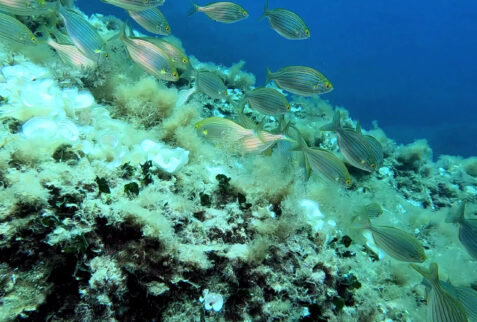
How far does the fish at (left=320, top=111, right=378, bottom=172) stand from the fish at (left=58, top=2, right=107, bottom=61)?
316 cm

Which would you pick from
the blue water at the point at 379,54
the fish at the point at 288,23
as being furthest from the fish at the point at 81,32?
the blue water at the point at 379,54

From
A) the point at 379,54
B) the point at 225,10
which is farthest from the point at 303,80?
the point at 379,54

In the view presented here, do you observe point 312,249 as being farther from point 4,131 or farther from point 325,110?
point 325,110

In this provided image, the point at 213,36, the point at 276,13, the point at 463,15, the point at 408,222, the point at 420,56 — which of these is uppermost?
the point at 463,15

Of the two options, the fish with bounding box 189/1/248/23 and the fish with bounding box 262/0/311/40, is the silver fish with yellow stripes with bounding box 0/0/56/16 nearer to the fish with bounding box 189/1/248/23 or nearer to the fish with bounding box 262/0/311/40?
the fish with bounding box 189/1/248/23

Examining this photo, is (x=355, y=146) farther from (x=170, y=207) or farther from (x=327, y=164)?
(x=170, y=207)

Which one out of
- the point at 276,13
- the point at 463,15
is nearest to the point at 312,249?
the point at 276,13

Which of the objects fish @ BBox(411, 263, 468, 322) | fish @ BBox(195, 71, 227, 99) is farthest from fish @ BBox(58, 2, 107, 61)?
fish @ BBox(411, 263, 468, 322)

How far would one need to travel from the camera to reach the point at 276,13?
453 cm

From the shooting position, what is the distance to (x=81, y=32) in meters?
3.10

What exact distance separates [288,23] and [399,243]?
12.8 feet

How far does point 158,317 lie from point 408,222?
6.33 meters

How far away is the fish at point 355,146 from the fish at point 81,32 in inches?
124

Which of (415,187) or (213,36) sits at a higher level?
(415,187)
